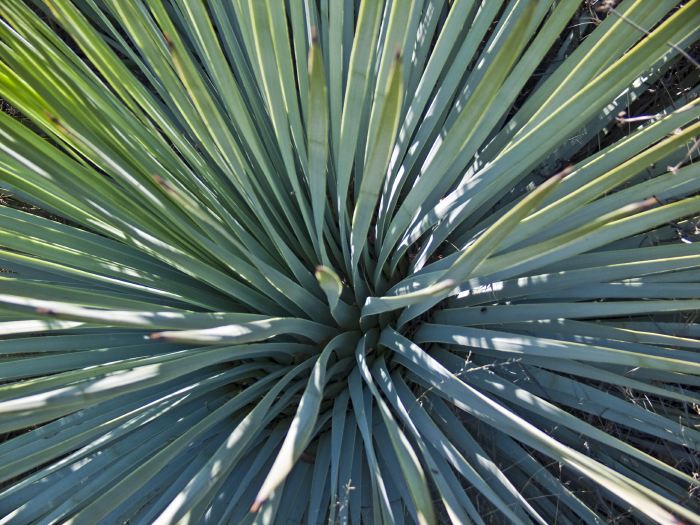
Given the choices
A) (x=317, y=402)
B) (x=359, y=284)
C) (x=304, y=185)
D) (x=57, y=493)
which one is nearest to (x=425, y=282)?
(x=359, y=284)

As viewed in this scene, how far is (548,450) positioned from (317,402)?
378mm

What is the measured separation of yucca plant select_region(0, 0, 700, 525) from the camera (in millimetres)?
1006

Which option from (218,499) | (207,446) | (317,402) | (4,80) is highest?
(4,80)

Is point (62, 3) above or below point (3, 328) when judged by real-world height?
above

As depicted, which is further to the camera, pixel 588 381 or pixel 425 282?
pixel 588 381

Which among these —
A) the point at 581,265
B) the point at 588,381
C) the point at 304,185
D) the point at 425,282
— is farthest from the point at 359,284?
the point at 588,381

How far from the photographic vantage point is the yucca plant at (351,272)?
3.30 ft

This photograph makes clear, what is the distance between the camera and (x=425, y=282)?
119 centimetres

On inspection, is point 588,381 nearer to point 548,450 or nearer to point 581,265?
point 581,265

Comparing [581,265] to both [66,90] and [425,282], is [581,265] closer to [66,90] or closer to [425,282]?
[425,282]

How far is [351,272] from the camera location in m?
1.36

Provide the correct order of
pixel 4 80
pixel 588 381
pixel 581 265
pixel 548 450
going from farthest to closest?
pixel 588 381
pixel 581 265
pixel 4 80
pixel 548 450

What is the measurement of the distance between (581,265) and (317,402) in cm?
62

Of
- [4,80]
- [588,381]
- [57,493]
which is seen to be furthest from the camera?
[588,381]
